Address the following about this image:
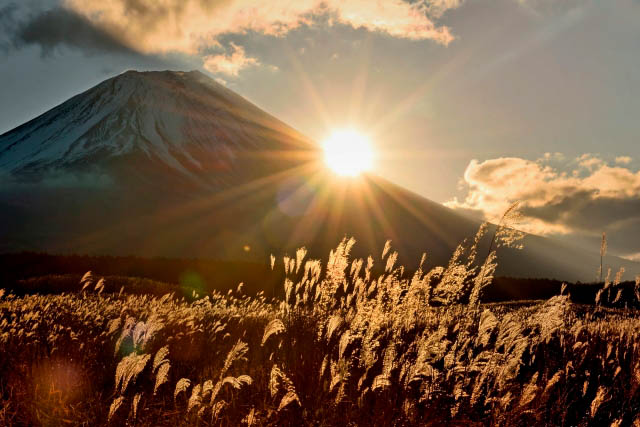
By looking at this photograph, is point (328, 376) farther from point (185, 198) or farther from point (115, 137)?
point (115, 137)

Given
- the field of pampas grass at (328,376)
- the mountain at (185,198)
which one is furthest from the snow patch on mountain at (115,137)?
the field of pampas grass at (328,376)

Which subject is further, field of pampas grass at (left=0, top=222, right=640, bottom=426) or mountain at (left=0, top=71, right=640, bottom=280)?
mountain at (left=0, top=71, right=640, bottom=280)

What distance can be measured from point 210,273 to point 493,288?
15340 mm

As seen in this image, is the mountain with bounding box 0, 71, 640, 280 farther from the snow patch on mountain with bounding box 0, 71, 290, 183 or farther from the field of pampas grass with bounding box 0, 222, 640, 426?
the field of pampas grass with bounding box 0, 222, 640, 426

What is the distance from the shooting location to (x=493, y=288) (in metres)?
23.0

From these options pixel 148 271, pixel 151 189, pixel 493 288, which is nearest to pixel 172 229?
pixel 151 189

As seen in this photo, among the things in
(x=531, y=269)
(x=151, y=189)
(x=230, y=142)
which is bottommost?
(x=531, y=269)

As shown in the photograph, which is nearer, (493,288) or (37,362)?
(37,362)

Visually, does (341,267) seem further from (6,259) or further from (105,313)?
(6,259)

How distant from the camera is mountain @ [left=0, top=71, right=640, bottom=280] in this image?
4011 inches

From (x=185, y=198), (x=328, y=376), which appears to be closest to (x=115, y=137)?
(x=185, y=198)

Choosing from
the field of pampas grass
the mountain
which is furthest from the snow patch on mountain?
the field of pampas grass

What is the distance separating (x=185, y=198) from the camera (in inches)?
5281

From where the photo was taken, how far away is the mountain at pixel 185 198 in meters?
102
